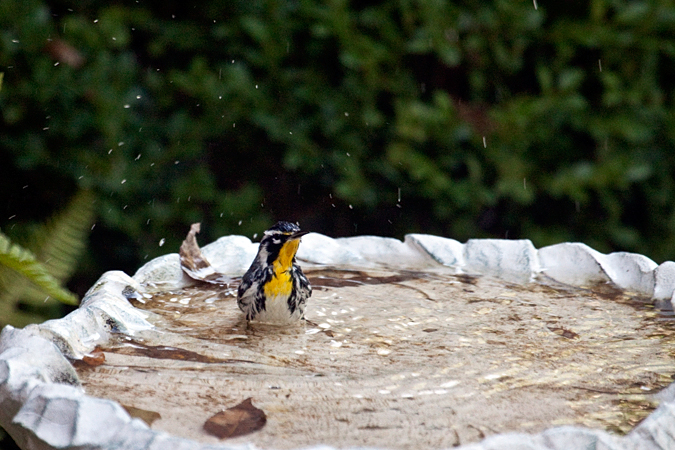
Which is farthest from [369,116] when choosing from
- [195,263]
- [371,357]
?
[371,357]

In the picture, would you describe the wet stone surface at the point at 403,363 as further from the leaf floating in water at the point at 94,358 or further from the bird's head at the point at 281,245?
the bird's head at the point at 281,245

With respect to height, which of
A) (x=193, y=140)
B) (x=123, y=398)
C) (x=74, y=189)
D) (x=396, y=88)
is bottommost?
(x=123, y=398)

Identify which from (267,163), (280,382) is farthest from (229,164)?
(280,382)

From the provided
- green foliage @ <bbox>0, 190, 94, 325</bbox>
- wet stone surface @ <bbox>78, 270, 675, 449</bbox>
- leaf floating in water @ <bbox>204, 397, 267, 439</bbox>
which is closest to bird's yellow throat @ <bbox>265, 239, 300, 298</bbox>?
wet stone surface @ <bbox>78, 270, 675, 449</bbox>

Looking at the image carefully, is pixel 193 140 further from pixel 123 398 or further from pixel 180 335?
pixel 123 398

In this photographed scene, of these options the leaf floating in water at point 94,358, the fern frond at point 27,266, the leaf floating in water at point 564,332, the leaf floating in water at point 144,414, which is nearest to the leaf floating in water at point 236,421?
the leaf floating in water at point 144,414

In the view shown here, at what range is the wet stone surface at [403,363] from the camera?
6.19 ft

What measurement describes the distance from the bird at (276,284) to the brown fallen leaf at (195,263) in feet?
1.43

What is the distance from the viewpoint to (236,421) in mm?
1859

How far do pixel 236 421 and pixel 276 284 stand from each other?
3.07ft

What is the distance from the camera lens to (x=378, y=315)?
9.54ft

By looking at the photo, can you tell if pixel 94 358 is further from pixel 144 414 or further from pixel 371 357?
pixel 371 357

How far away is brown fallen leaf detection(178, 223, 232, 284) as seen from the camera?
3.22 metres

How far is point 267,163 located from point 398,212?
0.97 m
